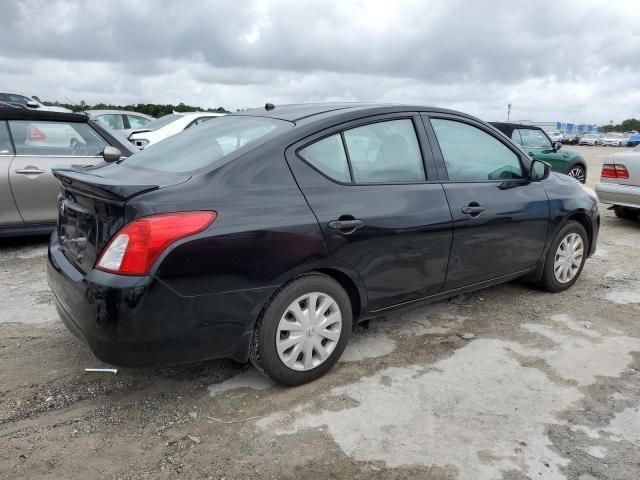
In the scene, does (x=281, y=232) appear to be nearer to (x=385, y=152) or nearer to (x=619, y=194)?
(x=385, y=152)

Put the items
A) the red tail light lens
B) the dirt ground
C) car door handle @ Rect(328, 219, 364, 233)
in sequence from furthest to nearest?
the red tail light lens < car door handle @ Rect(328, 219, 364, 233) < the dirt ground

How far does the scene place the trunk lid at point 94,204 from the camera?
8.71 feet

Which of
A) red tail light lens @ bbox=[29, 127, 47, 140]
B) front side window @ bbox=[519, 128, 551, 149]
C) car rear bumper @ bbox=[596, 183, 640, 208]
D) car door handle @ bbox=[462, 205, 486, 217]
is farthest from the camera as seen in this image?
front side window @ bbox=[519, 128, 551, 149]

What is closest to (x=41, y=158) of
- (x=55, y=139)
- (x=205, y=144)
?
(x=55, y=139)

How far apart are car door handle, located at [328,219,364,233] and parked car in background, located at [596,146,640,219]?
603 centimetres

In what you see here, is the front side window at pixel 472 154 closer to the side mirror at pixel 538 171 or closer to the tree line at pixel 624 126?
the side mirror at pixel 538 171

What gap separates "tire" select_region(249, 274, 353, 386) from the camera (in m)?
2.93

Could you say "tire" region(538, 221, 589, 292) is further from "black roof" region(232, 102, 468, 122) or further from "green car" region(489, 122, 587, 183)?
"green car" region(489, 122, 587, 183)

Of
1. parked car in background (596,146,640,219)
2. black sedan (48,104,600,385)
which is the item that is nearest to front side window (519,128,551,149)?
parked car in background (596,146,640,219)

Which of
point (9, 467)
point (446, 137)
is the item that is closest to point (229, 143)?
point (446, 137)

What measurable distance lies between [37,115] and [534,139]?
31.7ft

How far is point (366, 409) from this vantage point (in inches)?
115

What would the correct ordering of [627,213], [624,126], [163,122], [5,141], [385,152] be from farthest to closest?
[624,126] < [163,122] < [627,213] < [5,141] < [385,152]

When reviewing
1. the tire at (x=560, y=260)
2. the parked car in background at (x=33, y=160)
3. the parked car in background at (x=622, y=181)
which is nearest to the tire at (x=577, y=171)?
the parked car in background at (x=622, y=181)
